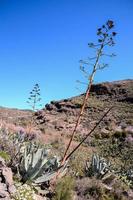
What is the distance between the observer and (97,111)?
50.0 metres

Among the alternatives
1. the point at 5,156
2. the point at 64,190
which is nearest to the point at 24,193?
the point at 64,190

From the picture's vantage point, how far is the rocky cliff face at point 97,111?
127 ft

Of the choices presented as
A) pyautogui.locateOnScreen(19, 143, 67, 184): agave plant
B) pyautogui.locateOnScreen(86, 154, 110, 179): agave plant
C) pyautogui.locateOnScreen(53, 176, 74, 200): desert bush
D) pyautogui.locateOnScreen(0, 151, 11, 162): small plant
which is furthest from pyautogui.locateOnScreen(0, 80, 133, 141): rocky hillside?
pyautogui.locateOnScreen(53, 176, 74, 200): desert bush

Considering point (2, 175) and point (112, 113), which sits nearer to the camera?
point (2, 175)

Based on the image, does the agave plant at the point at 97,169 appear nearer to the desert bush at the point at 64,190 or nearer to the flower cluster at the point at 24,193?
the desert bush at the point at 64,190

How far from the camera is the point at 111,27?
9.41 metres

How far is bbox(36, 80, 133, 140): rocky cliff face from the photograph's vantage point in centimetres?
3862

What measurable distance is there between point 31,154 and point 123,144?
20937 millimetres

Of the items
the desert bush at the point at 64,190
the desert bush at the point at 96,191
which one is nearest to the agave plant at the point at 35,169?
the desert bush at the point at 64,190

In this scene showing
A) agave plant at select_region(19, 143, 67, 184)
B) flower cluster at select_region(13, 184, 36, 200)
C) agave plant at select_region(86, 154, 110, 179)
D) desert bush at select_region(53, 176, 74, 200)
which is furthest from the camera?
agave plant at select_region(86, 154, 110, 179)

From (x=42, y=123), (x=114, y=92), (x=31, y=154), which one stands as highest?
(x=114, y=92)

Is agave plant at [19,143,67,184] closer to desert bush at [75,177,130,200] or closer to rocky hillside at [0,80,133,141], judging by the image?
desert bush at [75,177,130,200]

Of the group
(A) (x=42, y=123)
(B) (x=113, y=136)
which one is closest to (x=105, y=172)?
(B) (x=113, y=136)

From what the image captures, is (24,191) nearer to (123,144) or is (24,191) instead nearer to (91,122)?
(123,144)
